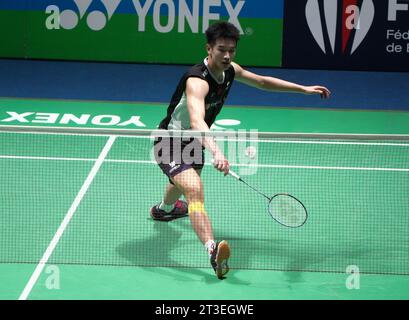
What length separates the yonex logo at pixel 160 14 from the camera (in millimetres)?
14547

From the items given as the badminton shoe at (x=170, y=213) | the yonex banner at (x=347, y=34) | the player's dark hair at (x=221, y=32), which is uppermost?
the yonex banner at (x=347, y=34)

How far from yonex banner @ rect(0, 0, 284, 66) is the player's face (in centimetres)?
712

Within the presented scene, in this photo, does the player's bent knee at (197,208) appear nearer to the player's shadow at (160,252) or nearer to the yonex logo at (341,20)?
the player's shadow at (160,252)

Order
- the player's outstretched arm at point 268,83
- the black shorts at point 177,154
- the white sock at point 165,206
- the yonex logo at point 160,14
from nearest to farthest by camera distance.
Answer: the black shorts at point 177,154 < the player's outstretched arm at point 268,83 < the white sock at point 165,206 < the yonex logo at point 160,14

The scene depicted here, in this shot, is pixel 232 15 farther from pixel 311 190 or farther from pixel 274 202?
pixel 274 202

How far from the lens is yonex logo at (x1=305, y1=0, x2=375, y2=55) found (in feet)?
47.1

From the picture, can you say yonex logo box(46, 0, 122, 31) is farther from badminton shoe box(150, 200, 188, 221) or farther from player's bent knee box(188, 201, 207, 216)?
player's bent knee box(188, 201, 207, 216)

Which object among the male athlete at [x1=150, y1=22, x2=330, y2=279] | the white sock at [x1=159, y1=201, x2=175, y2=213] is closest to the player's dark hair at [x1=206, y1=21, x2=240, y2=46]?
the male athlete at [x1=150, y1=22, x2=330, y2=279]

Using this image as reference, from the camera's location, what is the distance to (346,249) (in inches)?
312

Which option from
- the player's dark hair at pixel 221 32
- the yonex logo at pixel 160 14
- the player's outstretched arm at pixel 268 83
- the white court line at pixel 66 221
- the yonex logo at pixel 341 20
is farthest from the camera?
the yonex logo at pixel 160 14

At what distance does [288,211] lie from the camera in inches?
306

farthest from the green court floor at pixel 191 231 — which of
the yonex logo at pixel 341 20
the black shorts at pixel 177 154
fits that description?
the yonex logo at pixel 341 20

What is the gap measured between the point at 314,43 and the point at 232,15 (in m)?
1.39

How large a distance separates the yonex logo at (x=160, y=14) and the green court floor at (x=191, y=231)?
341 cm
